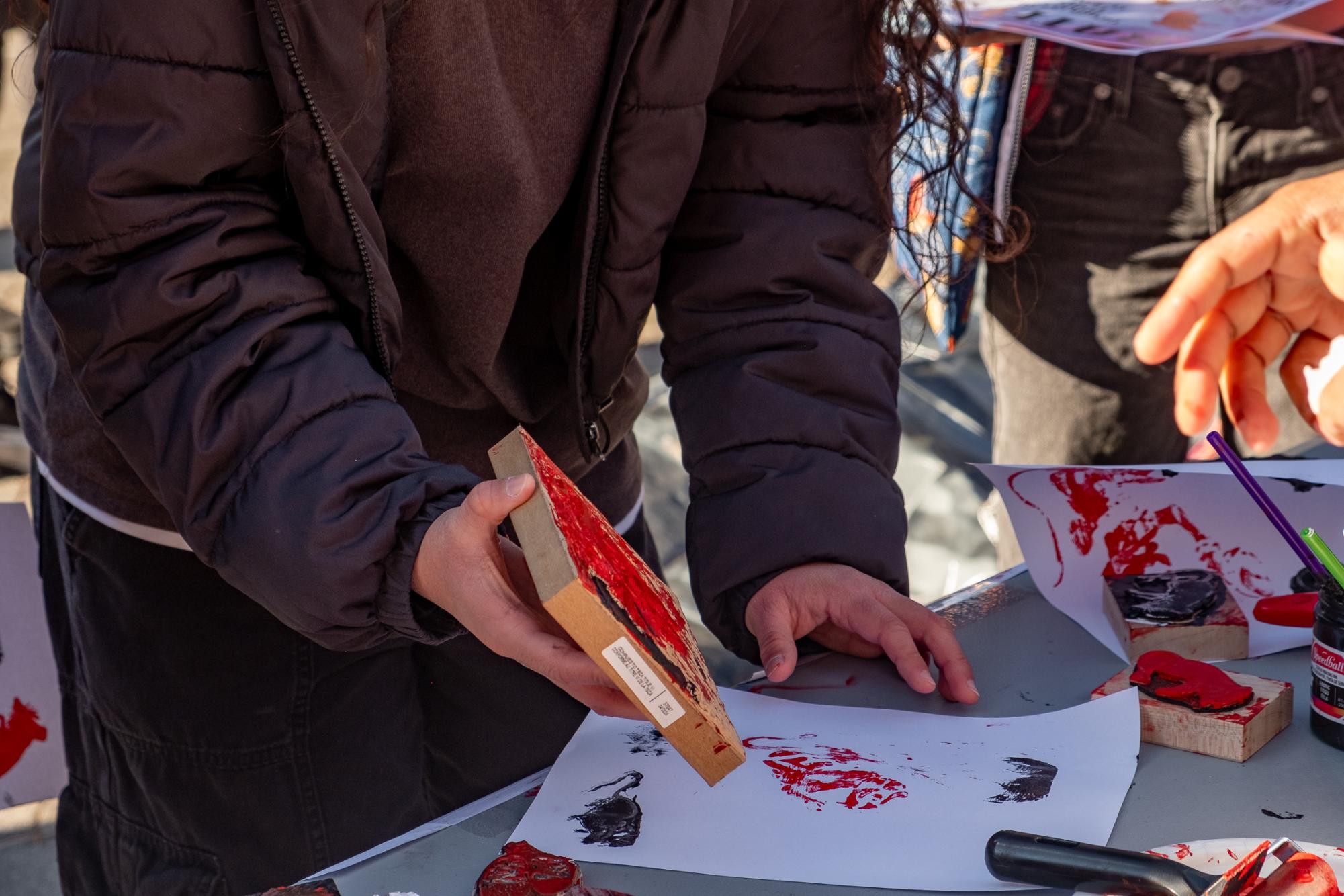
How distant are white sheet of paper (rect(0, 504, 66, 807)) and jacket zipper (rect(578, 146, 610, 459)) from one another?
0.51m

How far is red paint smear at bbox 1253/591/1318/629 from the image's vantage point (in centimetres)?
103

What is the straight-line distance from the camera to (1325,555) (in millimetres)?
838

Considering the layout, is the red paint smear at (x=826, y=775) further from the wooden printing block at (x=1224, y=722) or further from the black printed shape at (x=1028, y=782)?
the wooden printing block at (x=1224, y=722)

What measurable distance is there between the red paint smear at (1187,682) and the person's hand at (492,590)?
0.40 metres

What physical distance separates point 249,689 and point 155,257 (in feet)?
1.46

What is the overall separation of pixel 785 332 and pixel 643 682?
1.76ft

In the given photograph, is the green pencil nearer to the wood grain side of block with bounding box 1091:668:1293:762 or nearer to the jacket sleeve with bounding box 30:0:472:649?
the wood grain side of block with bounding box 1091:668:1293:762

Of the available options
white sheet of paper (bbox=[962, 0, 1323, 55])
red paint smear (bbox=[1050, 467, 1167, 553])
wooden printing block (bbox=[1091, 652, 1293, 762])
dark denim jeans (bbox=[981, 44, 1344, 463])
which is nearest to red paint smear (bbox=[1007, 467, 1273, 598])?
red paint smear (bbox=[1050, 467, 1167, 553])

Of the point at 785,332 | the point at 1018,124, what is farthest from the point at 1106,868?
the point at 1018,124

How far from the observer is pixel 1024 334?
6.47ft

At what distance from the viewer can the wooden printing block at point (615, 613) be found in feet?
2.14

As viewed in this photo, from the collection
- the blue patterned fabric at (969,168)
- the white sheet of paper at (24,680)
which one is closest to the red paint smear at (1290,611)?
the blue patterned fabric at (969,168)

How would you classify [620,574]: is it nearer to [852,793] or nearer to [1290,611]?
[852,793]

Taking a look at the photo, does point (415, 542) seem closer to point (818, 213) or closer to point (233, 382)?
point (233, 382)
